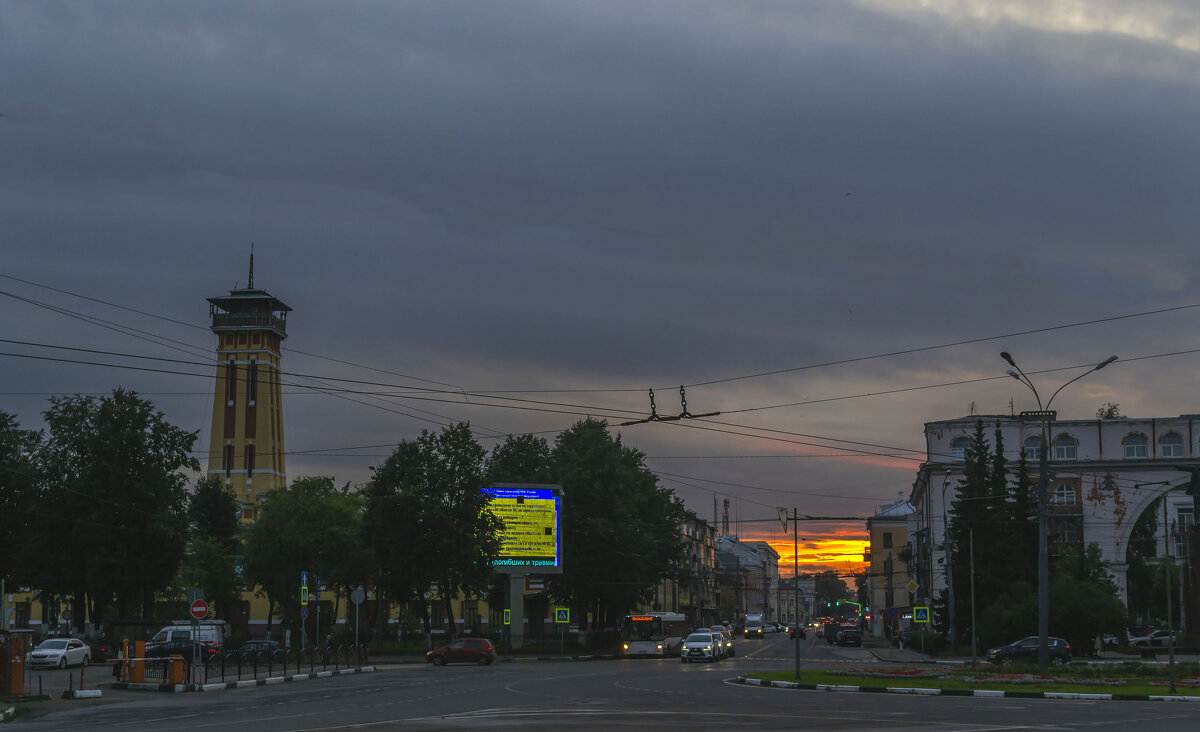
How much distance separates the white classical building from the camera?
320 feet

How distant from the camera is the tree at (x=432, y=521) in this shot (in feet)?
248

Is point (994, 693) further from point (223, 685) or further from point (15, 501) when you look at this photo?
point (15, 501)

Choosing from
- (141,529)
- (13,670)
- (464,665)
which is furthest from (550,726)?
(141,529)

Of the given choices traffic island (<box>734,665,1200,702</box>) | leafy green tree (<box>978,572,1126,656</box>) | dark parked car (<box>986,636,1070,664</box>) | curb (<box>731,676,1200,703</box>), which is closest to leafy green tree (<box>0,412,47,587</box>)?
traffic island (<box>734,665,1200,702</box>)

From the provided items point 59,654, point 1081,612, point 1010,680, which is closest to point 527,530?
point 59,654

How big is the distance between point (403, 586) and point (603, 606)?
17459mm

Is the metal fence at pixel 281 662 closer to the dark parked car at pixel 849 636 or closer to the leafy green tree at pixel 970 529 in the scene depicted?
the leafy green tree at pixel 970 529

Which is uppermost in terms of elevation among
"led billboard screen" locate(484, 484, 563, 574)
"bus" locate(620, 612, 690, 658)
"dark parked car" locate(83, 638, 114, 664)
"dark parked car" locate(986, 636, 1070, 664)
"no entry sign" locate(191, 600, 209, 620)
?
"led billboard screen" locate(484, 484, 563, 574)

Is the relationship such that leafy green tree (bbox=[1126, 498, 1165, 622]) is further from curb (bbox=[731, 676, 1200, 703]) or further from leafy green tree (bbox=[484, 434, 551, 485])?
curb (bbox=[731, 676, 1200, 703])

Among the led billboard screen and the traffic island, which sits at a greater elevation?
the led billboard screen

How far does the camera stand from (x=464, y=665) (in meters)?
63.3

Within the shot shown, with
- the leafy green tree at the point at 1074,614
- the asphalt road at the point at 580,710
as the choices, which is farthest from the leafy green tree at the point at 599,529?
the asphalt road at the point at 580,710

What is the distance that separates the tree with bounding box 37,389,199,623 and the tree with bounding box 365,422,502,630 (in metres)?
12.8

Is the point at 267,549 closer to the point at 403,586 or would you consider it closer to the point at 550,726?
the point at 403,586
